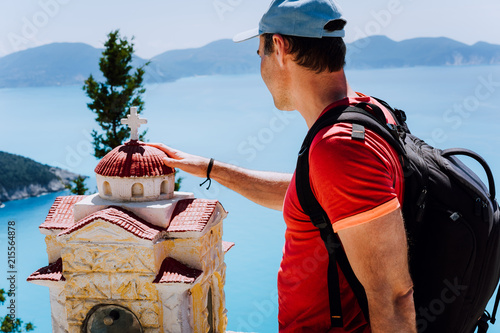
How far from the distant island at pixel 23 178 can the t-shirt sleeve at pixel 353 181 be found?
2225 cm

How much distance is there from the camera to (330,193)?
1522 millimetres

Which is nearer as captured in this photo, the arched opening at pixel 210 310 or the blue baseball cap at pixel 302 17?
the blue baseball cap at pixel 302 17

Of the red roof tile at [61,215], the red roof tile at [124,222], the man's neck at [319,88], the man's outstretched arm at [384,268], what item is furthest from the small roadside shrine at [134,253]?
the man's outstretched arm at [384,268]

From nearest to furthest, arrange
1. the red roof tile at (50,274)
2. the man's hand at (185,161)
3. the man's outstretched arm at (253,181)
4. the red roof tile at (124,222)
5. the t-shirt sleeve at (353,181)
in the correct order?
the t-shirt sleeve at (353,181)
the man's outstretched arm at (253,181)
the man's hand at (185,161)
the red roof tile at (124,222)
the red roof tile at (50,274)

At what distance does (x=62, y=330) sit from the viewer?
550 cm

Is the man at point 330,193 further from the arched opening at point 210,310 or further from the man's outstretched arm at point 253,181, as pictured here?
the arched opening at point 210,310

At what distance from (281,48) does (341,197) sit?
27.0 inches

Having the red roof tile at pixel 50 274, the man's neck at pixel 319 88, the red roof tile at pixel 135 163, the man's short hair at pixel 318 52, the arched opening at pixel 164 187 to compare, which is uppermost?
the man's short hair at pixel 318 52

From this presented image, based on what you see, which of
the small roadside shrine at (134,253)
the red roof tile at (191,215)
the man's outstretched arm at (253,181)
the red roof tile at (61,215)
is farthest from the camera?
the red roof tile at (61,215)

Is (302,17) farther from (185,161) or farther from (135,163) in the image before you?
(135,163)

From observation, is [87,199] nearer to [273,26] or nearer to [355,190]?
[273,26]

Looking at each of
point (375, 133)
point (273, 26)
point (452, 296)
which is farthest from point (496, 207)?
point (273, 26)

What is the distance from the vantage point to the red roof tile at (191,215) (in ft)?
16.4

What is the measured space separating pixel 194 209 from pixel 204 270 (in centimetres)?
69
